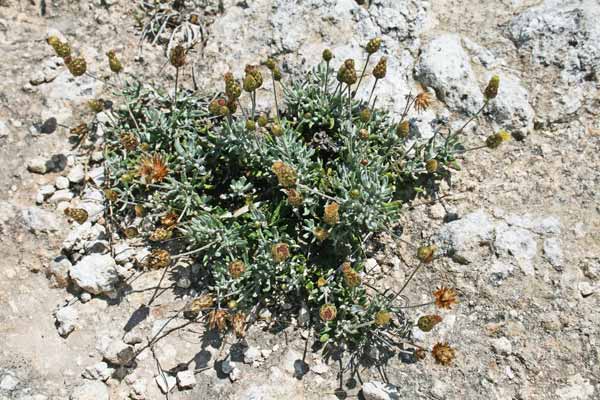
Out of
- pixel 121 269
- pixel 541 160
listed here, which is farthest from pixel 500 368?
pixel 121 269

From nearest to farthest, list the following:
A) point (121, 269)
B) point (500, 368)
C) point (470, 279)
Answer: point (500, 368), point (470, 279), point (121, 269)

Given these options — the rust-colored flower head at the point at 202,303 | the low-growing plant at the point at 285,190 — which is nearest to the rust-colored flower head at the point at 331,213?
the low-growing plant at the point at 285,190

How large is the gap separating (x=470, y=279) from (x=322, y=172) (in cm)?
143

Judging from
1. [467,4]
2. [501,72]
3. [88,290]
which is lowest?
[88,290]

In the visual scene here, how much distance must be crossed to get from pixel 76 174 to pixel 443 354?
3.43m

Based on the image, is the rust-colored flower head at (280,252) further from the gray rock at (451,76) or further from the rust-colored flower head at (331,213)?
the gray rock at (451,76)

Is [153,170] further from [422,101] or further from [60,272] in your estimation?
[422,101]

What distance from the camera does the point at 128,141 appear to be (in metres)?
4.50

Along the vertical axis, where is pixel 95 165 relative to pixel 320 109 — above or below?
below

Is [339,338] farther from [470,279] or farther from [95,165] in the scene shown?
[95,165]

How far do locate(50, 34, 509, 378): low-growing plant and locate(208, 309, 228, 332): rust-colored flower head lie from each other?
0.03ft

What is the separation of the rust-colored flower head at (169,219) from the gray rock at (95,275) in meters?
0.51

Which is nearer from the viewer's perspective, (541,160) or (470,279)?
(470,279)

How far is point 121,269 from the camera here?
441cm
